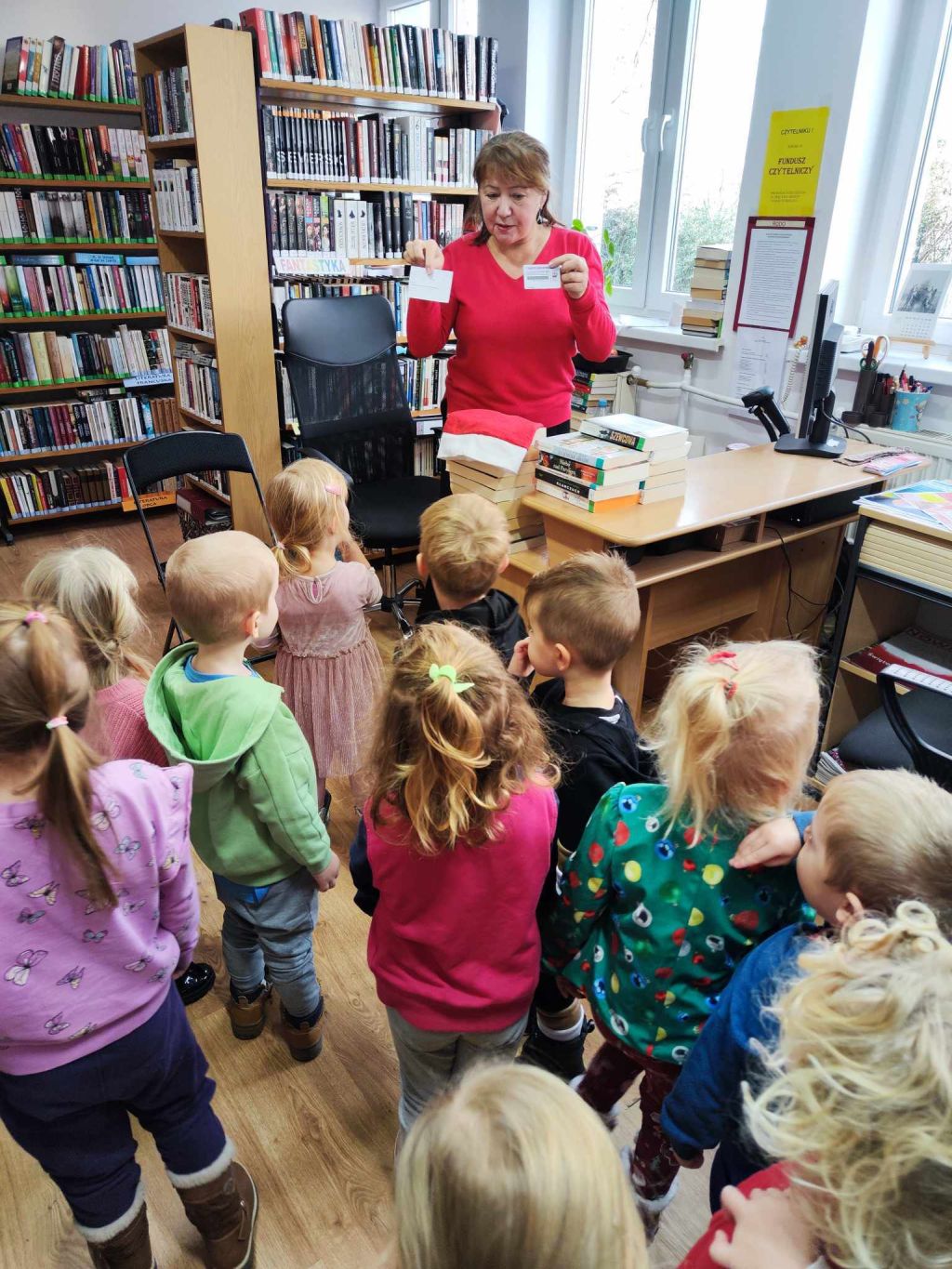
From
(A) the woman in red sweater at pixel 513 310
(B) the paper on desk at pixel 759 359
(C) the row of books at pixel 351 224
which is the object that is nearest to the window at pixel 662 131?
(B) the paper on desk at pixel 759 359

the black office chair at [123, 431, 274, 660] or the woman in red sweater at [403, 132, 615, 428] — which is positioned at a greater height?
the woman in red sweater at [403, 132, 615, 428]

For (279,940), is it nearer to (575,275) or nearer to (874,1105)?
(874,1105)

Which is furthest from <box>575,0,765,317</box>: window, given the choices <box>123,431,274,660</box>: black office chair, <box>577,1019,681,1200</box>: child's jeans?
<box>577,1019,681,1200</box>: child's jeans

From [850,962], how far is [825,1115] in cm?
11

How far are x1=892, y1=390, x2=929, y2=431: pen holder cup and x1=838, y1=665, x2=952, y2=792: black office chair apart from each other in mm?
1317

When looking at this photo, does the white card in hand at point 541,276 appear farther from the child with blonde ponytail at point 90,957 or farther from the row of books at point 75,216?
the row of books at point 75,216

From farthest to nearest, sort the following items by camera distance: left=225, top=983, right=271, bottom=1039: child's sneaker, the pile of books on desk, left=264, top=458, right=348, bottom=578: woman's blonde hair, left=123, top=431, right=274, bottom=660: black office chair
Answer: left=123, top=431, right=274, bottom=660: black office chair → the pile of books on desk → left=264, top=458, right=348, bottom=578: woman's blonde hair → left=225, top=983, right=271, bottom=1039: child's sneaker

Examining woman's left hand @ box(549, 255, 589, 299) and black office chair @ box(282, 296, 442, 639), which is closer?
woman's left hand @ box(549, 255, 589, 299)

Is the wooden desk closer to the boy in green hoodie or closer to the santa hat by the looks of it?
the santa hat

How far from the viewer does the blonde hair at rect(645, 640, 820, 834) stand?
39.3 inches

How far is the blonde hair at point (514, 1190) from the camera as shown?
51 centimetres

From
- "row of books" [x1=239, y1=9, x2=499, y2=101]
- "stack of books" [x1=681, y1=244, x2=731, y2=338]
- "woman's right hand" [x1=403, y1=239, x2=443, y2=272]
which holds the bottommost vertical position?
"stack of books" [x1=681, y1=244, x2=731, y2=338]

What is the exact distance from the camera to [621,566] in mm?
1503

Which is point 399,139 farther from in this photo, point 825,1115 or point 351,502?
point 825,1115
